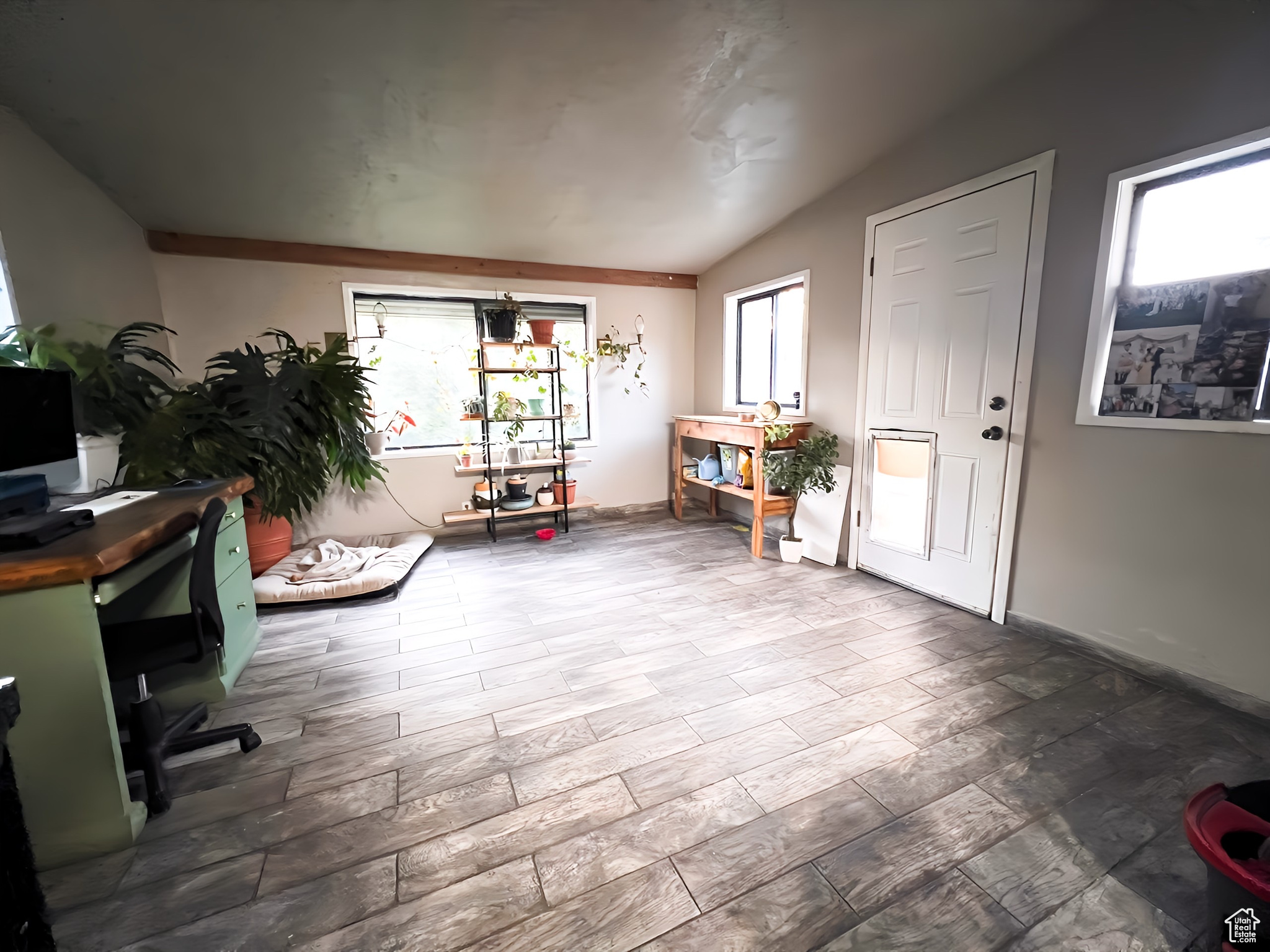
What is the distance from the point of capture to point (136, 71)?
2.05 m

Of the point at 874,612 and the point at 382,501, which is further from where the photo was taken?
the point at 382,501

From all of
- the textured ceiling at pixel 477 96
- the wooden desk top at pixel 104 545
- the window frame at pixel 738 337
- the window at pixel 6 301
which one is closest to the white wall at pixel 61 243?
the window at pixel 6 301

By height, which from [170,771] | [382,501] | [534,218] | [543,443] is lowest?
[170,771]

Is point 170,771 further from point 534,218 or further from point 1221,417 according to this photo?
point 1221,417

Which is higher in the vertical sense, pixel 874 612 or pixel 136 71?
pixel 136 71

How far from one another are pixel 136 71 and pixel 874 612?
3995 mm

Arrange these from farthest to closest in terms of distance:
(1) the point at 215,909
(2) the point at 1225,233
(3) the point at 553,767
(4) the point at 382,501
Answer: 1. (4) the point at 382,501
2. (2) the point at 1225,233
3. (3) the point at 553,767
4. (1) the point at 215,909

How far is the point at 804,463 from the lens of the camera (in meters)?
3.33

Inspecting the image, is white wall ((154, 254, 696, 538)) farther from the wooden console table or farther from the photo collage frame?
the photo collage frame

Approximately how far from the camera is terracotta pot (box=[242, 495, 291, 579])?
3.23 meters

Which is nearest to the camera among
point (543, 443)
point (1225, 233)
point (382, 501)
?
point (1225, 233)

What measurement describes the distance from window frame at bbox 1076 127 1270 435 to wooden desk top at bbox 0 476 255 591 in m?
3.34

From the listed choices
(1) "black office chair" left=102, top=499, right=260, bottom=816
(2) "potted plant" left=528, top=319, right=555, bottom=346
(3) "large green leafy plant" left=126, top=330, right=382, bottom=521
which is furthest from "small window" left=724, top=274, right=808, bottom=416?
(1) "black office chair" left=102, top=499, right=260, bottom=816

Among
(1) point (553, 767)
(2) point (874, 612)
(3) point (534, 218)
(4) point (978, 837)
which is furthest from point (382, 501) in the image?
(4) point (978, 837)
